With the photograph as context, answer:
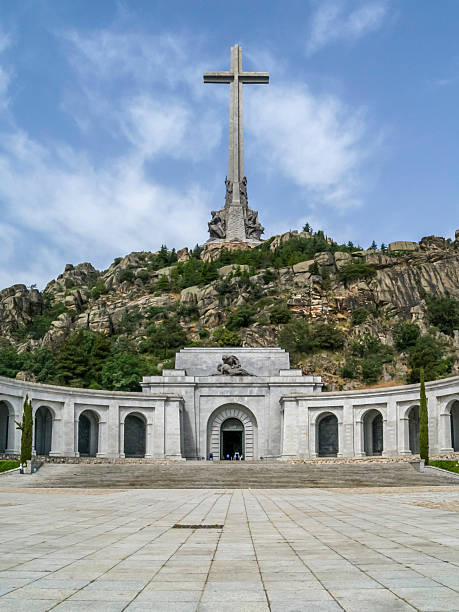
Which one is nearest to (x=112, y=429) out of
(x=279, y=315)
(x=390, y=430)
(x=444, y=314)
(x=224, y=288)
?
(x=390, y=430)

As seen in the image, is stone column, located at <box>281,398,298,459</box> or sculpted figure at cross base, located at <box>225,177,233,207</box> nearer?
stone column, located at <box>281,398,298,459</box>

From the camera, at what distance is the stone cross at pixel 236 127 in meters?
90.2

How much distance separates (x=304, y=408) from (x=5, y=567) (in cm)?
3945

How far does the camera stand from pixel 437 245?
8631cm

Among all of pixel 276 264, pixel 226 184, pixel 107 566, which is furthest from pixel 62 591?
pixel 226 184

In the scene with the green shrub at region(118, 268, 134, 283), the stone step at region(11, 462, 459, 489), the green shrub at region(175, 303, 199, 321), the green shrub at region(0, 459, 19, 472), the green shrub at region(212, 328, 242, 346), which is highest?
the green shrub at region(118, 268, 134, 283)

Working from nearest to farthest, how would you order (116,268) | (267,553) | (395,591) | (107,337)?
(395,591)
(267,553)
(107,337)
(116,268)

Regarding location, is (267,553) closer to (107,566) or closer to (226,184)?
(107,566)

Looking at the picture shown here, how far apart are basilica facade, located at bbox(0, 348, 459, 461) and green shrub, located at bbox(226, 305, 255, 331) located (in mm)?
21648

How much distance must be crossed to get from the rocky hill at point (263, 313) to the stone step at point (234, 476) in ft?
73.9

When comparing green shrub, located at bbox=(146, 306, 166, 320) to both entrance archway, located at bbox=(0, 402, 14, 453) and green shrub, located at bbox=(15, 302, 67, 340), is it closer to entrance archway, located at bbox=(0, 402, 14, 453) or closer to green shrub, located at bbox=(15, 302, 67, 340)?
green shrub, located at bbox=(15, 302, 67, 340)

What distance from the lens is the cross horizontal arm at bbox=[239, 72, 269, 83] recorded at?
8988cm

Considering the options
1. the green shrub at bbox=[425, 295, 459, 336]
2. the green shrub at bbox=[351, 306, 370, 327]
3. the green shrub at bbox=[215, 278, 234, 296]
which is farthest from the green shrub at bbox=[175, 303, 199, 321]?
the green shrub at bbox=[425, 295, 459, 336]

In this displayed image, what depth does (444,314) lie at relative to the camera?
2921 inches
